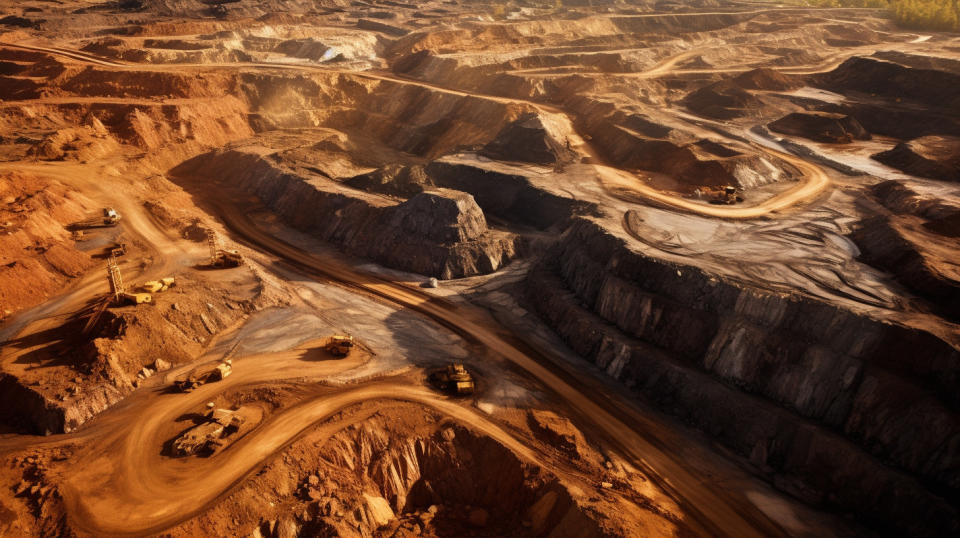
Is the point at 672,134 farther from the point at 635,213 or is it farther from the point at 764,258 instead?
the point at 764,258

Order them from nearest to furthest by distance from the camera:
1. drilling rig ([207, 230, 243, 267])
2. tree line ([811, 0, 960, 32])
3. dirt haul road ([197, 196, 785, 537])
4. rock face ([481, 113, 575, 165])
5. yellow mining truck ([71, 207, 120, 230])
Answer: dirt haul road ([197, 196, 785, 537]) < drilling rig ([207, 230, 243, 267]) < yellow mining truck ([71, 207, 120, 230]) < rock face ([481, 113, 575, 165]) < tree line ([811, 0, 960, 32])

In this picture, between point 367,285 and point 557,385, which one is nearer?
point 557,385

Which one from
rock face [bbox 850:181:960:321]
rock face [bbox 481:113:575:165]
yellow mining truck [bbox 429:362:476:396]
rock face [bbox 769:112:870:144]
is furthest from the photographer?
rock face [bbox 769:112:870:144]

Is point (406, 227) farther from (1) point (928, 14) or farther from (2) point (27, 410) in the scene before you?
(1) point (928, 14)

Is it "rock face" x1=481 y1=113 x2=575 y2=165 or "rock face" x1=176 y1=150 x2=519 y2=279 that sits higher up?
"rock face" x1=481 y1=113 x2=575 y2=165

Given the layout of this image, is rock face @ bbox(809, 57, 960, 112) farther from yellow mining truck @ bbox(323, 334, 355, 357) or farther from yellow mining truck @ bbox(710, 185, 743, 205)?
yellow mining truck @ bbox(323, 334, 355, 357)

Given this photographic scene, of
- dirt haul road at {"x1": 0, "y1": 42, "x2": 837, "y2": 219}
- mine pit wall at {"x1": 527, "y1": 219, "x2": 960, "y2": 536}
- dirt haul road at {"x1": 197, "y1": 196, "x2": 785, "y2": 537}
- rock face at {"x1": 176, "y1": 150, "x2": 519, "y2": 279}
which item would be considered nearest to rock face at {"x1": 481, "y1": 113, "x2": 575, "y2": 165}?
dirt haul road at {"x1": 0, "y1": 42, "x2": 837, "y2": 219}

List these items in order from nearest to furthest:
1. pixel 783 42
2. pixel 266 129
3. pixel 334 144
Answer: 1. pixel 334 144
2. pixel 266 129
3. pixel 783 42

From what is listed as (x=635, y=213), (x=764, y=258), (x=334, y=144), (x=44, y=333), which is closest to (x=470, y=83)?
(x=334, y=144)
